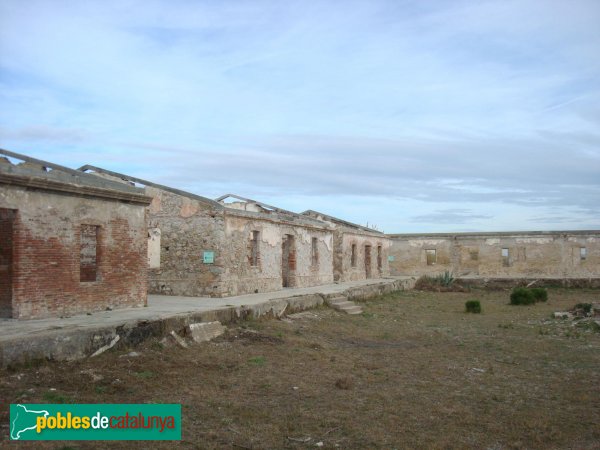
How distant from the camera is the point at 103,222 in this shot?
12422mm

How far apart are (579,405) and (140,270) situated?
966 cm

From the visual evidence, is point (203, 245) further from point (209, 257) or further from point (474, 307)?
point (474, 307)

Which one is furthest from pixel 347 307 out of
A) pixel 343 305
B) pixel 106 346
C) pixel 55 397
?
pixel 55 397

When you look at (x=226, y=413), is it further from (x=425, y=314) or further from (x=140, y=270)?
(x=425, y=314)

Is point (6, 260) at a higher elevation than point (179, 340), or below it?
higher

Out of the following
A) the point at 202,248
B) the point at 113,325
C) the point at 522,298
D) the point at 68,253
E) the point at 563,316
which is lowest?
the point at 563,316

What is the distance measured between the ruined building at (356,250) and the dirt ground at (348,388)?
523 inches

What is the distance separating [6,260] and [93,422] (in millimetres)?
6009

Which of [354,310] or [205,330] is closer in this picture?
[205,330]

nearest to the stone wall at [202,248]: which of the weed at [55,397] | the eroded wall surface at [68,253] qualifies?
the eroded wall surface at [68,253]

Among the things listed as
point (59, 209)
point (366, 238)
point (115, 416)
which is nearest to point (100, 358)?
point (115, 416)

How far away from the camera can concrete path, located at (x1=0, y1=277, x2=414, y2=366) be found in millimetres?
8133

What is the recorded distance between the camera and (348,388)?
8336mm

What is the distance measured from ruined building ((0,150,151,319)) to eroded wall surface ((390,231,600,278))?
27401 mm
